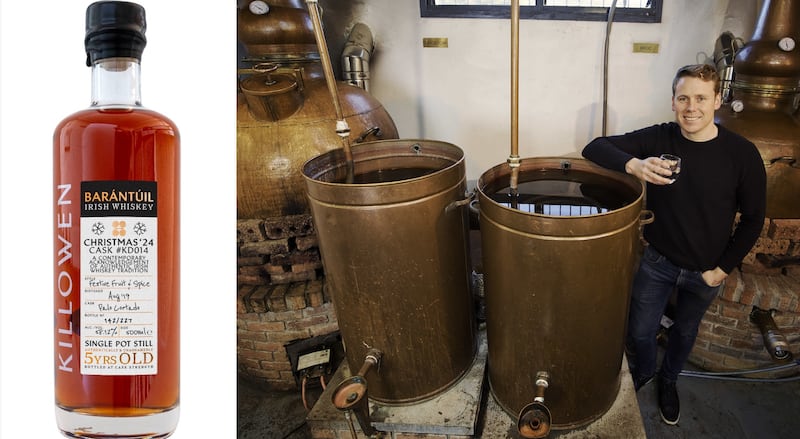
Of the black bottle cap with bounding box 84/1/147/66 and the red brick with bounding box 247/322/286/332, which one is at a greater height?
the black bottle cap with bounding box 84/1/147/66

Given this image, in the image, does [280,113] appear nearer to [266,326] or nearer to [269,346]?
[266,326]

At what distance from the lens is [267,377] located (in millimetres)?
2213

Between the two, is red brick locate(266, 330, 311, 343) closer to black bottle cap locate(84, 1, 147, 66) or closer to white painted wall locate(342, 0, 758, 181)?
white painted wall locate(342, 0, 758, 181)

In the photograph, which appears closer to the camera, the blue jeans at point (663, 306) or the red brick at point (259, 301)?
the blue jeans at point (663, 306)

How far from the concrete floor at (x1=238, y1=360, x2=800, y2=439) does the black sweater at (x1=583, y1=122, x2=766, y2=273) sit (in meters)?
0.75

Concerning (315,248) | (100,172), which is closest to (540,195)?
(315,248)

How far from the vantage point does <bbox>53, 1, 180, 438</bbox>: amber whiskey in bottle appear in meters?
0.73

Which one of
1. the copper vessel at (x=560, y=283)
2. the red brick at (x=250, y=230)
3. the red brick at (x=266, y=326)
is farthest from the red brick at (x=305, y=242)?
the copper vessel at (x=560, y=283)

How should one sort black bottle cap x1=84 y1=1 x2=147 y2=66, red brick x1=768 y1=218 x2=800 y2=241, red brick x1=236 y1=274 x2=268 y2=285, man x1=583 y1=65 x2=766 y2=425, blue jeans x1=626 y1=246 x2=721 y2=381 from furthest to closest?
red brick x1=236 y1=274 x2=268 y2=285, red brick x1=768 y1=218 x2=800 y2=241, blue jeans x1=626 y1=246 x2=721 y2=381, man x1=583 y1=65 x2=766 y2=425, black bottle cap x1=84 y1=1 x2=147 y2=66

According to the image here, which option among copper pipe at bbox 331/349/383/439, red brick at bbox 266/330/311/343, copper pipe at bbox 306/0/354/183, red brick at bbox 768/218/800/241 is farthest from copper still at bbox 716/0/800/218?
red brick at bbox 266/330/311/343

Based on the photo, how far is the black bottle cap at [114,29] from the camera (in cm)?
69

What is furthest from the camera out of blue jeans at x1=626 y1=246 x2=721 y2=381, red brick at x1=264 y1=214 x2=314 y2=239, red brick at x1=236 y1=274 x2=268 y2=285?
red brick at x1=236 y1=274 x2=268 y2=285

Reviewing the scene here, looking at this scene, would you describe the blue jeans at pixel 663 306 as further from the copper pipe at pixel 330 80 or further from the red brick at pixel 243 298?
the red brick at pixel 243 298

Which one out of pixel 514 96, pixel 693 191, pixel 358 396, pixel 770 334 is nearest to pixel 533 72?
pixel 693 191
